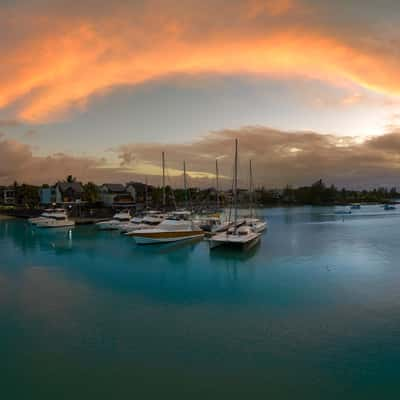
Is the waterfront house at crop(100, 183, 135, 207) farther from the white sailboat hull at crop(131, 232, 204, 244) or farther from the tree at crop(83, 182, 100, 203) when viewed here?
the white sailboat hull at crop(131, 232, 204, 244)

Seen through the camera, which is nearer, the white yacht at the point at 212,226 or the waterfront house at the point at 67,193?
the white yacht at the point at 212,226

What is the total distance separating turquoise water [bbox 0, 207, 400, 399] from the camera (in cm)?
916

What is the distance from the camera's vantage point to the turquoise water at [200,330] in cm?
916

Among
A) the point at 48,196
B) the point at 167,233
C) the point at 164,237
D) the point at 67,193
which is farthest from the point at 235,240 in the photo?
the point at 48,196

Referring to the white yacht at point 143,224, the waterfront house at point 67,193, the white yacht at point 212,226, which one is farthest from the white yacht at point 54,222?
the waterfront house at point 67,193

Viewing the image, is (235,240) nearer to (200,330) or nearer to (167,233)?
Result: (167,233)

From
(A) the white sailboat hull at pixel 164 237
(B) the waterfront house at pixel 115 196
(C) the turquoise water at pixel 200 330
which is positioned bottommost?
(C) the turquoise water at pixel 200 330

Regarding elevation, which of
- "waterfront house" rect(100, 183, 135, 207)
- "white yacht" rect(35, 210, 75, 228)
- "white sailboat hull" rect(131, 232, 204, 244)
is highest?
"waterfront house" rect(100, 183, 135, 207)

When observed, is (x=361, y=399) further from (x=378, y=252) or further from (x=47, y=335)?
(x=378, y=252)

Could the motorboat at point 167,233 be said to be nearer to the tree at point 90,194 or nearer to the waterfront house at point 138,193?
the tree at point 90,194

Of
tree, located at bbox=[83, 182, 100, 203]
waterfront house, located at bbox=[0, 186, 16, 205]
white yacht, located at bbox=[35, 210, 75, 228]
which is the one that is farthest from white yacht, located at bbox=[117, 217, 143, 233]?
Result: waterfront house, located at bbox=[0, 186, 16, 205]

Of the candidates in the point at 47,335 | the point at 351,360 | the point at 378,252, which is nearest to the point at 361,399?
the point at 351,360

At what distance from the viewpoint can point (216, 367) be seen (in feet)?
32.3

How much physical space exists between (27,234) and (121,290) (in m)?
33.7
